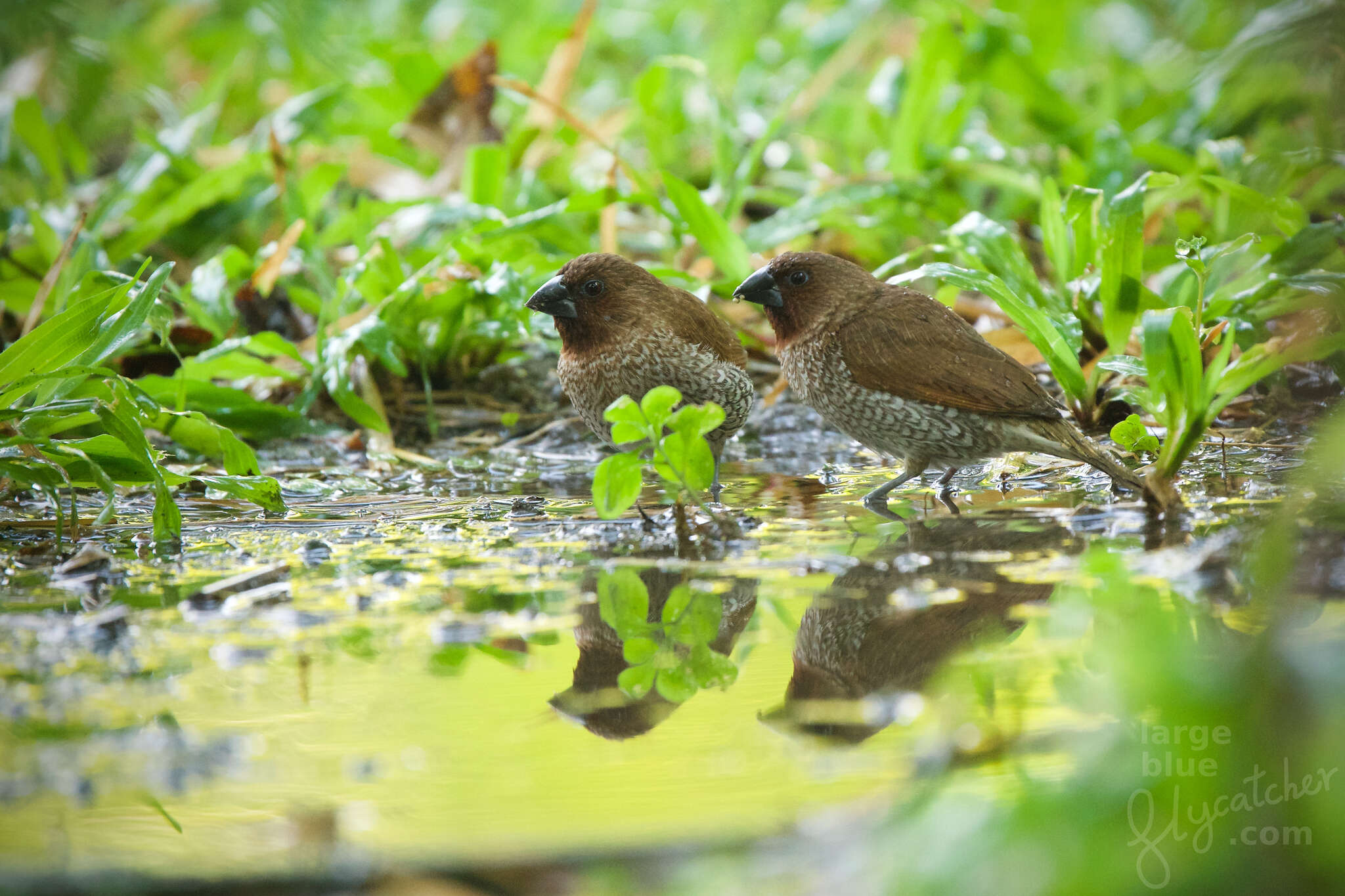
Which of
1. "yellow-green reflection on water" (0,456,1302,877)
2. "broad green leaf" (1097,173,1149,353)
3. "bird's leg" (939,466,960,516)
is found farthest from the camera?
"broad green leaf" (1097,173,1149,353)

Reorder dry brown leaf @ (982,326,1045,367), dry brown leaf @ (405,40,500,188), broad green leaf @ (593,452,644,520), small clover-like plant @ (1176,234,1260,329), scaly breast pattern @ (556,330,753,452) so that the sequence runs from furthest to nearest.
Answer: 1. dry brown leaf @ (405,40,500,188)
2. dry brown leaf @ (982,326,1045,367)
3. scaly breast pattern @ (556,330,753,452)
4. small clover-like plant @ (1176,234,1260,329)
5. broad green leaf @ (593,452,644,520)

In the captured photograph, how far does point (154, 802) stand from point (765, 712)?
0.86 m

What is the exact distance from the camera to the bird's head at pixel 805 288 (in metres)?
3.69

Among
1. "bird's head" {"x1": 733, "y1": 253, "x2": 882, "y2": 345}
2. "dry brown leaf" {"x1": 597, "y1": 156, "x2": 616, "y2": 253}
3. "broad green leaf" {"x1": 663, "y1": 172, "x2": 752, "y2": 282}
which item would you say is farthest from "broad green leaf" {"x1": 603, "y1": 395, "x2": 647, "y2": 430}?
"dry brown leaf" {"x1": 597, "y1": 156, "x2": 616, "y2": 253}

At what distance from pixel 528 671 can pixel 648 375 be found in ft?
5.79

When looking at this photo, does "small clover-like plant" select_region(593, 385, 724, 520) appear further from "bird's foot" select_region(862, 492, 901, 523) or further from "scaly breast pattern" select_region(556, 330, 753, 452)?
"scaly breast pattern" select_region(556, 330, 753, 452)

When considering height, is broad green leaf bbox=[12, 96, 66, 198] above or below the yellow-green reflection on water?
above

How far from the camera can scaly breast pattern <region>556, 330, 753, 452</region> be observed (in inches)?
143

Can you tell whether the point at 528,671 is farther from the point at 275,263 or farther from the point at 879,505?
the point at 275,263

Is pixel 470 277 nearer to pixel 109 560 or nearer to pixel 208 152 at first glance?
pixel 109 560

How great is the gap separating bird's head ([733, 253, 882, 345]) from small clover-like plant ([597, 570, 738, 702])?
1467mm

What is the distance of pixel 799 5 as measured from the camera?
8.77 meters

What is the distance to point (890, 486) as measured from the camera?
336cm

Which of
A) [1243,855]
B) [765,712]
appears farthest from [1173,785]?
[765,712]
